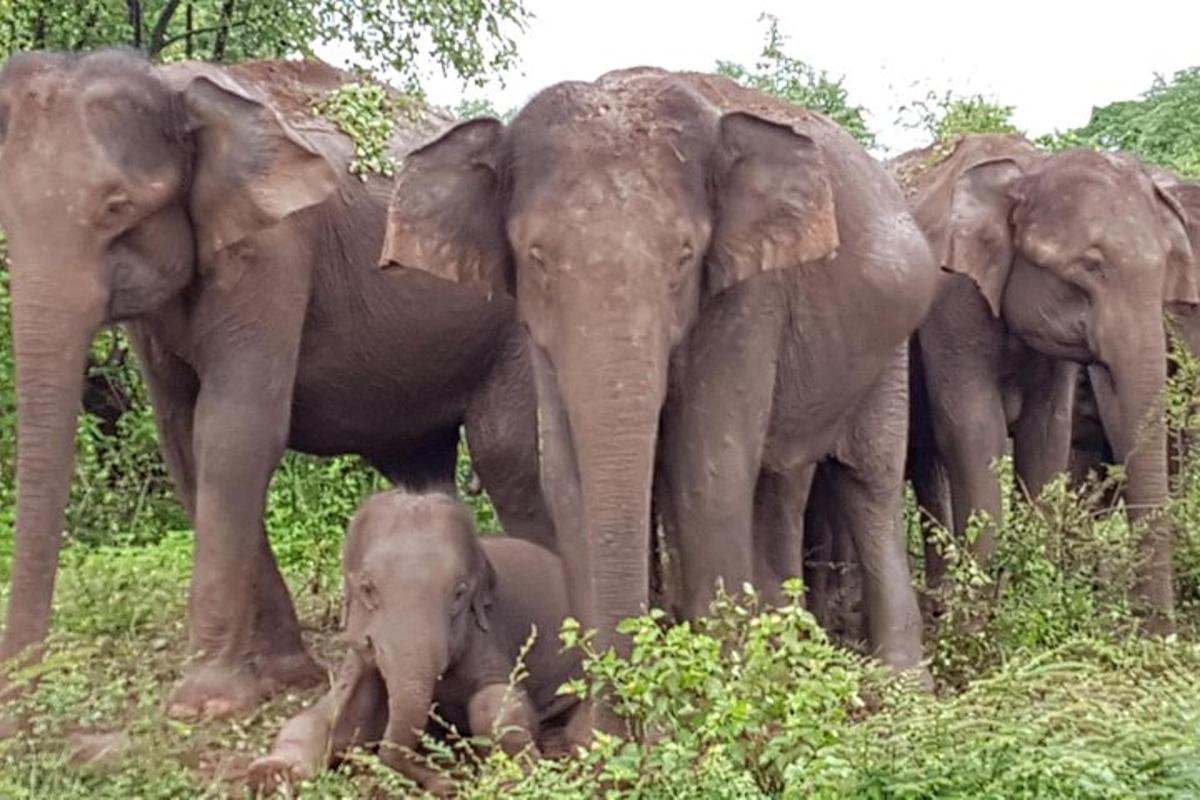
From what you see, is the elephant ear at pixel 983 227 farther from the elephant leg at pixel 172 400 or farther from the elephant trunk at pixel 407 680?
the elephant trunk at pixel 407 680

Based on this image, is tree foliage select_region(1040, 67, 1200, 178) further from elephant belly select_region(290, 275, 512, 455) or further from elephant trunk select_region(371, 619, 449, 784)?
elephant trunk select_region(371, 619, 449, 784)

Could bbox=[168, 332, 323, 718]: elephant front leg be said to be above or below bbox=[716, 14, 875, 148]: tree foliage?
below

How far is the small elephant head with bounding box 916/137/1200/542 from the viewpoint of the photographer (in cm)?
719

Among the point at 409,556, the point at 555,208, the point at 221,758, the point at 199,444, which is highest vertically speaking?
the point at 555,208

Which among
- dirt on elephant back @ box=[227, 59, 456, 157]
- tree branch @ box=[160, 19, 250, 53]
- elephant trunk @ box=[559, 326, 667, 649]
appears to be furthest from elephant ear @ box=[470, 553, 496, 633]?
tree branch @ box=[160, 19, 250, 53]

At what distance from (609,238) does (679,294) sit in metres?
0.29

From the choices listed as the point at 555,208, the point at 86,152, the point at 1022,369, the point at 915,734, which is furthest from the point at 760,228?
the point at 1022,369

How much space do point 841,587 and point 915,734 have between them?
2.95m

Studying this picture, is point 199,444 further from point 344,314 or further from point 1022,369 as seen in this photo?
point 1022,369

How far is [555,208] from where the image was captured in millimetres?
4809

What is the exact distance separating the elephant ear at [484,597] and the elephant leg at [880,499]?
140 cm

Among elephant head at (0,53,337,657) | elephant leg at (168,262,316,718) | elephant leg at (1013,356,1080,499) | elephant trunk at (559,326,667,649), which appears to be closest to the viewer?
elephant trunk at (559,326,667,649)

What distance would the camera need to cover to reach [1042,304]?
7.48 meters

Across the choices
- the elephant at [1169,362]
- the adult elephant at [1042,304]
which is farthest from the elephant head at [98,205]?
the elephant at [1169,362]
